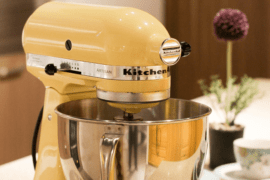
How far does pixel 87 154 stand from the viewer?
21.7 inches

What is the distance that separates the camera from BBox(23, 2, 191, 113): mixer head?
553mm

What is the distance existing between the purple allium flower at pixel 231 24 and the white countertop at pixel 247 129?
30 cm

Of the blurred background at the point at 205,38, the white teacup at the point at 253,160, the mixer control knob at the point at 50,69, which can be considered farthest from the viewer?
the blurred background at the point at 205,38

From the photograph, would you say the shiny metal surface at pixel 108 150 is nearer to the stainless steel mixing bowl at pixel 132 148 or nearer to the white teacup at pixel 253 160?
the stainless steel mixing bowl at pixel 132 148

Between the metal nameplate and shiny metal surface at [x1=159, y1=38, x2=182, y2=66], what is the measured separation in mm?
24

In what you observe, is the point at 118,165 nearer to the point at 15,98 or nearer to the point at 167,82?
the point at 167,82

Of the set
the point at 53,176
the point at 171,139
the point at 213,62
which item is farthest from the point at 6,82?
the point at 213,62

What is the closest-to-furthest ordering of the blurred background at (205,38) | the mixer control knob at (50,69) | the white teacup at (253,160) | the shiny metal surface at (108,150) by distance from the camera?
the shiny metal surface at (108,150) < the mixer control knob at (50,69) < the white teacup at (253,160) < the blurred background at (205,38)

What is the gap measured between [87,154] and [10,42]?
2.85 ft

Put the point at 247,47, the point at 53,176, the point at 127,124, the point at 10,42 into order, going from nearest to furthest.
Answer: the point at 127,124
the point at 53,176
the point at 10,42
the point at 247,47

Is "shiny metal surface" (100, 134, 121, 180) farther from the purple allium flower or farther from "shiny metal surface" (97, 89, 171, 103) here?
the purple allium flower

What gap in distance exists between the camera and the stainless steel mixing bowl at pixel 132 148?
520 mm

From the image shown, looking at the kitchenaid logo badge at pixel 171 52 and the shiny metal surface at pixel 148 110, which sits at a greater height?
the kitchenaid logo badge at pixel 171 52

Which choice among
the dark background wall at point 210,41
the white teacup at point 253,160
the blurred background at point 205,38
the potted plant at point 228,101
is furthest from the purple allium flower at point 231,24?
the dark background wall at point 210,41
